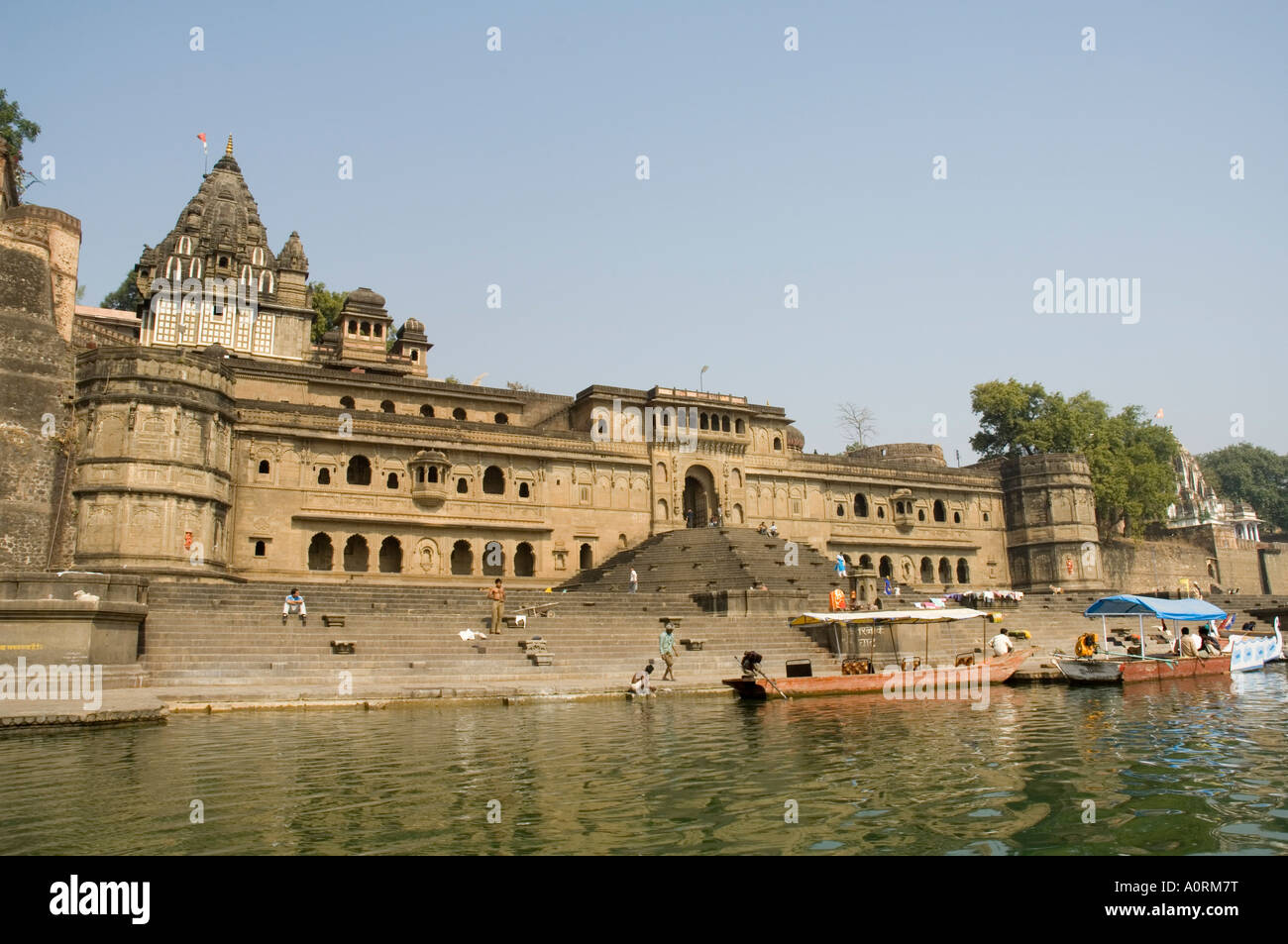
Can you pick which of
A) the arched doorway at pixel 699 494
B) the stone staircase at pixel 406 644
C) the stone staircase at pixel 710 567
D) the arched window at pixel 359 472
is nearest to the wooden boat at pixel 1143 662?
the stone staircase at pixel 406 644

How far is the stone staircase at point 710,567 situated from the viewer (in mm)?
38438

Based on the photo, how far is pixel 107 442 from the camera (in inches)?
1273

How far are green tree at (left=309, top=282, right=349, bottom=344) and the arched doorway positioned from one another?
28012 millimetres

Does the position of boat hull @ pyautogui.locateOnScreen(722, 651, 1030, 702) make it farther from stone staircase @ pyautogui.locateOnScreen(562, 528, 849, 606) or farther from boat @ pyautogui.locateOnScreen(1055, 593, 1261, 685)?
stone staircase @ pyautogui.locateOnScreen(562, 528, 849, 606)

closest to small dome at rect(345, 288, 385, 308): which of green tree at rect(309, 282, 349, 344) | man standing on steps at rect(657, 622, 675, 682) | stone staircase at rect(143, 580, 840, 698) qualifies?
green tree at rect(309, 282, 349, 344)

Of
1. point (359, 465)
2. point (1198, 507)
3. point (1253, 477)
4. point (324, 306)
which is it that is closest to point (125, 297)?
point (324, 306)

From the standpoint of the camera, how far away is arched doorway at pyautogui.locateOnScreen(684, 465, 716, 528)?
48.6 metres

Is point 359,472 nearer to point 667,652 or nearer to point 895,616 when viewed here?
point 667,652

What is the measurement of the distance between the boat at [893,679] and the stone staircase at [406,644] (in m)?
2.20

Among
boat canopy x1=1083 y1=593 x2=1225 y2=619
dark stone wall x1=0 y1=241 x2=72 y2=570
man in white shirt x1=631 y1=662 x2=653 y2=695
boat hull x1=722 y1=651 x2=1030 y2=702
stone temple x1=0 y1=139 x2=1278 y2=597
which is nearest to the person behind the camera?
boat hull x1=722 y1=651 x2=1030 y2=702

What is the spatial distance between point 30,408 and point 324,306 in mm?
33361

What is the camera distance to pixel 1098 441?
5991cm
